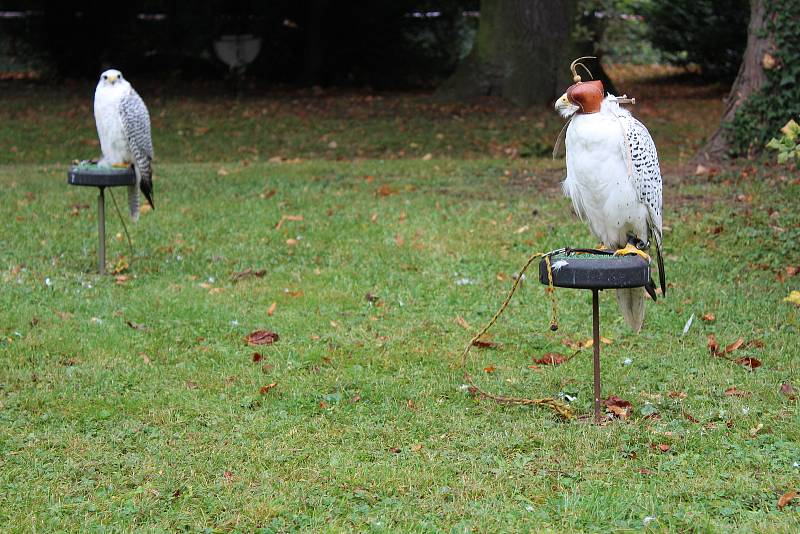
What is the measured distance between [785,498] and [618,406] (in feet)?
3.94

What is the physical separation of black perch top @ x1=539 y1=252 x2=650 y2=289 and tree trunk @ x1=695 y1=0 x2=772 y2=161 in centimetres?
657

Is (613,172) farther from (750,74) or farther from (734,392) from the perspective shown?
(750,74)

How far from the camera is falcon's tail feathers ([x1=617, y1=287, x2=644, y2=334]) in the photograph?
16.7 feet

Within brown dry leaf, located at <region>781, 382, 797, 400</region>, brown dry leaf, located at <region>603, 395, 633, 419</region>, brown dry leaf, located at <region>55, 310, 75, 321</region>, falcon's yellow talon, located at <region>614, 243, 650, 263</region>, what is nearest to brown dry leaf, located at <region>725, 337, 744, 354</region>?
brown dry leaf, located at <region>781, 382, 797, 400</region>

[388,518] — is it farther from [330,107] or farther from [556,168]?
[330,107]

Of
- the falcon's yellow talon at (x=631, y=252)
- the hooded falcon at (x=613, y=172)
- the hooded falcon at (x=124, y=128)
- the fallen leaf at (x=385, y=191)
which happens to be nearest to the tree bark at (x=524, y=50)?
the fallen leaf at (x=385, y=191)

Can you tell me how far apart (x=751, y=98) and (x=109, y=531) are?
333 inches

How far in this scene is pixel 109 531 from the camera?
13.0ft

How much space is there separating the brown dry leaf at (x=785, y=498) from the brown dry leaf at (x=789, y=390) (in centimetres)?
121

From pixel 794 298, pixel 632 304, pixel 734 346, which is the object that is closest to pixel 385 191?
pixel 794 298

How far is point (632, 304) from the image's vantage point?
5145 millimetres

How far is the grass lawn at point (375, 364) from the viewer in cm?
422

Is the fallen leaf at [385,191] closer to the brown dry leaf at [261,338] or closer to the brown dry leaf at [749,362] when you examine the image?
the brown dry leaf at [261,338]

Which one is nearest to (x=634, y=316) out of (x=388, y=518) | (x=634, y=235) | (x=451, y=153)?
(x=634, y=235)
